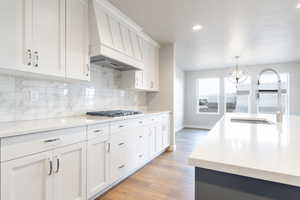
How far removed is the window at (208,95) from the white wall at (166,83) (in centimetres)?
364

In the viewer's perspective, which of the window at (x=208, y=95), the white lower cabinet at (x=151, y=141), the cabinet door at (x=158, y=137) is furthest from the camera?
the window at (x=208, y=95)

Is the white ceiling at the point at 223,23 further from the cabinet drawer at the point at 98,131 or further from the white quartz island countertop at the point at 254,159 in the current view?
the white quartz island countertop at the point at 254,159

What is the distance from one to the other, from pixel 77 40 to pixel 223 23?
2.49m

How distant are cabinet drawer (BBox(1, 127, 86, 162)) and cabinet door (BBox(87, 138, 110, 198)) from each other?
0.24m

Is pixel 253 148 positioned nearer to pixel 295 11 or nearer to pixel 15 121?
pixel 15 121

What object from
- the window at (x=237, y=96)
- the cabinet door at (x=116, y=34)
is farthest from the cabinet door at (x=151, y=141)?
the window at (x=237, y=96)

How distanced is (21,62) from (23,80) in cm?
39

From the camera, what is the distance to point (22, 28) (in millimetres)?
1428

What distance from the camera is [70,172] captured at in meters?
1.52

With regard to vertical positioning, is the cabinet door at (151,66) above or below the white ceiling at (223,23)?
below

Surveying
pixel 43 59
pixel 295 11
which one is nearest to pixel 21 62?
pixel 43 59

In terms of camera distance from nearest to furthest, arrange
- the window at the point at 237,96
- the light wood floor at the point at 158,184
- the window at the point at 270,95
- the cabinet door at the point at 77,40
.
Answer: the cabinet door at the point at 77,40
the light wood floor at the point at 158,184
the window at the point at 270,95
the window at the point at 237,96

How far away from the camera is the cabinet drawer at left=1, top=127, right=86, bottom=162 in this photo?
Result: 3.61ft

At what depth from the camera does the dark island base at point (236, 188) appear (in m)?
0.57
